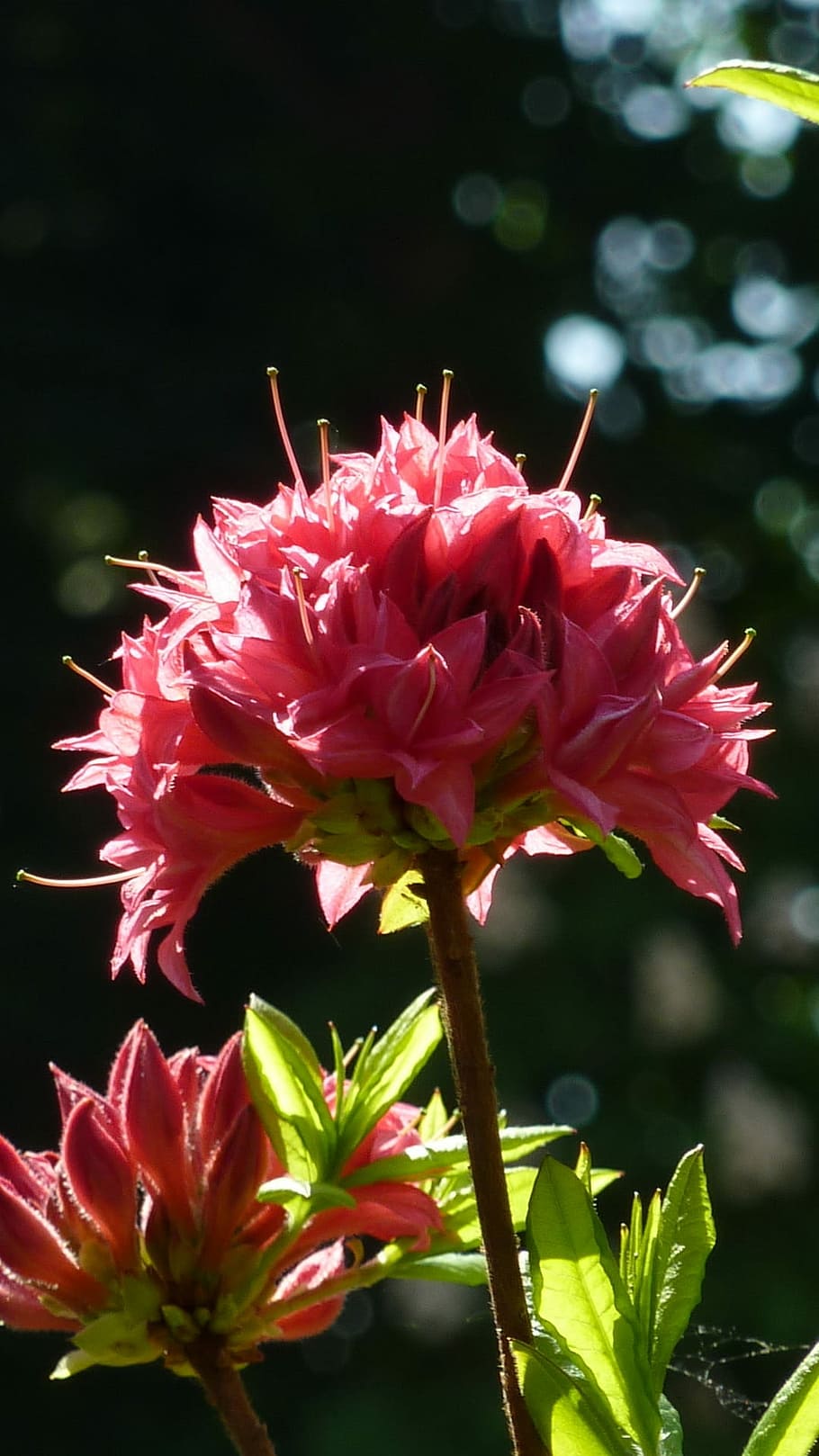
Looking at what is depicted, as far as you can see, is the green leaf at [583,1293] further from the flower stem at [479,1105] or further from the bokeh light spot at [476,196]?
the bokeh light spot at [476,196]

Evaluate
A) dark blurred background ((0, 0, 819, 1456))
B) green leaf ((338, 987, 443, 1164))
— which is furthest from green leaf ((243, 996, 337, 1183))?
dark blurred background ((0, 0, 819, 1456))

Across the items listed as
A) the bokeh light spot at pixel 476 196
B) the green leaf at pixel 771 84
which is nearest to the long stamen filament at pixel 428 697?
the green leaf at pixel 771 84

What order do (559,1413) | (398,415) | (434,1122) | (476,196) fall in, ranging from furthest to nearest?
(476,196) → (398,415) → (434,1122) → (559,1413)

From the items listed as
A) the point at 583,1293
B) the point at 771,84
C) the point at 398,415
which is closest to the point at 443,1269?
the point at 583,1293

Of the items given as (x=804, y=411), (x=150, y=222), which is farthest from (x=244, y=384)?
(x=804, y=411)

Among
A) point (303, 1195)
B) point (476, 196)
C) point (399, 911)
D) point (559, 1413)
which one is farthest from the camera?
point (476, 196)

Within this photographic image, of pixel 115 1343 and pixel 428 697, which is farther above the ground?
pixel 428 697

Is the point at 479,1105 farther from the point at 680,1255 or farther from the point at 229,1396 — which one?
the point at 229,1396
